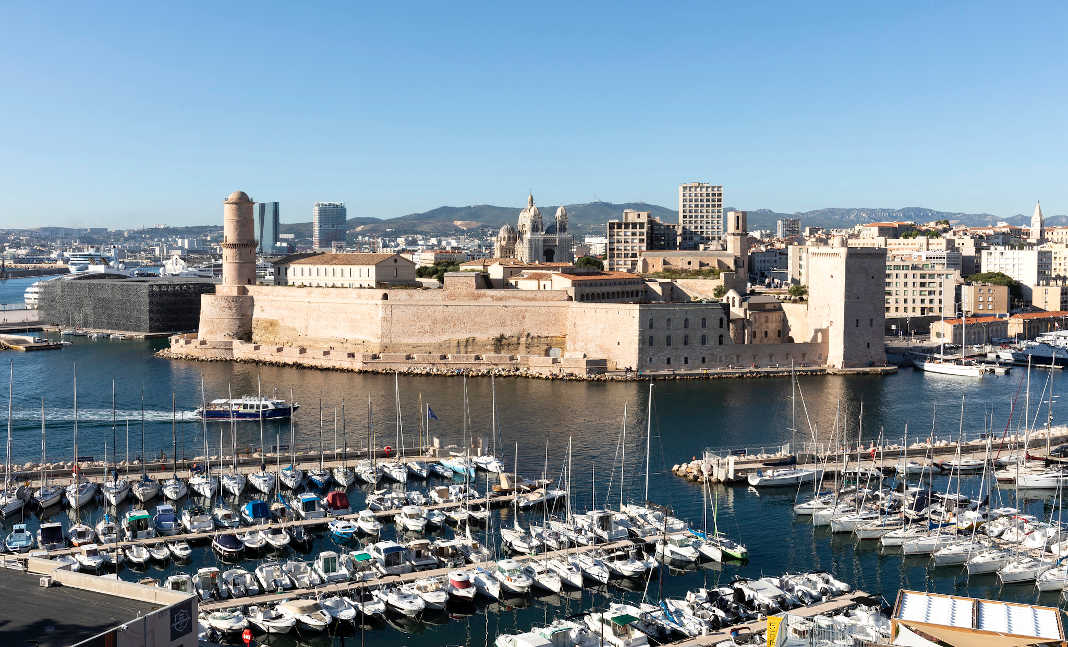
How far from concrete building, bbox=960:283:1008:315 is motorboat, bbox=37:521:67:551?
41065 mm

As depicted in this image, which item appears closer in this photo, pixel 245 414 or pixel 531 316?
pixel 245 414

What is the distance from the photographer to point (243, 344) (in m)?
39.2

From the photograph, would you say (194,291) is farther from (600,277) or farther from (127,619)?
(127,619)

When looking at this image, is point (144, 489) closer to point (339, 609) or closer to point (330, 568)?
point (330, 568)

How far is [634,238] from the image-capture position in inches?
2648

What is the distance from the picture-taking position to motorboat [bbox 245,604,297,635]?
12.6 m

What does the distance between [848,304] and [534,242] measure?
108ft

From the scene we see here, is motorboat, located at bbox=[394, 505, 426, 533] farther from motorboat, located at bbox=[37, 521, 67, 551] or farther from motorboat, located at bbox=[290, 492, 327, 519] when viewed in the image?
motorboat, located at bbox=[37, 521, 67, 551]

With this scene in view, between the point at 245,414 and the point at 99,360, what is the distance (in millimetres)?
15010

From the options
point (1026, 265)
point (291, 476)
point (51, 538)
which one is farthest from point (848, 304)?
point (1026, 265)

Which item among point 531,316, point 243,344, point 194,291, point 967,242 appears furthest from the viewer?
point 967,242

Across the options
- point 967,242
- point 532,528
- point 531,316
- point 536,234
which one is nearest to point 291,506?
point 532,528

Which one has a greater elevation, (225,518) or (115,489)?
(115,489)

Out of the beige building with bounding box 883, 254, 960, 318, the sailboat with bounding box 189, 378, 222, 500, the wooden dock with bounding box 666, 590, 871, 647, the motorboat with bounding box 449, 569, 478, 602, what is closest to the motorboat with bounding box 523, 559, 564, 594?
the motorboat with bounding box 449, 569, 478, 602
